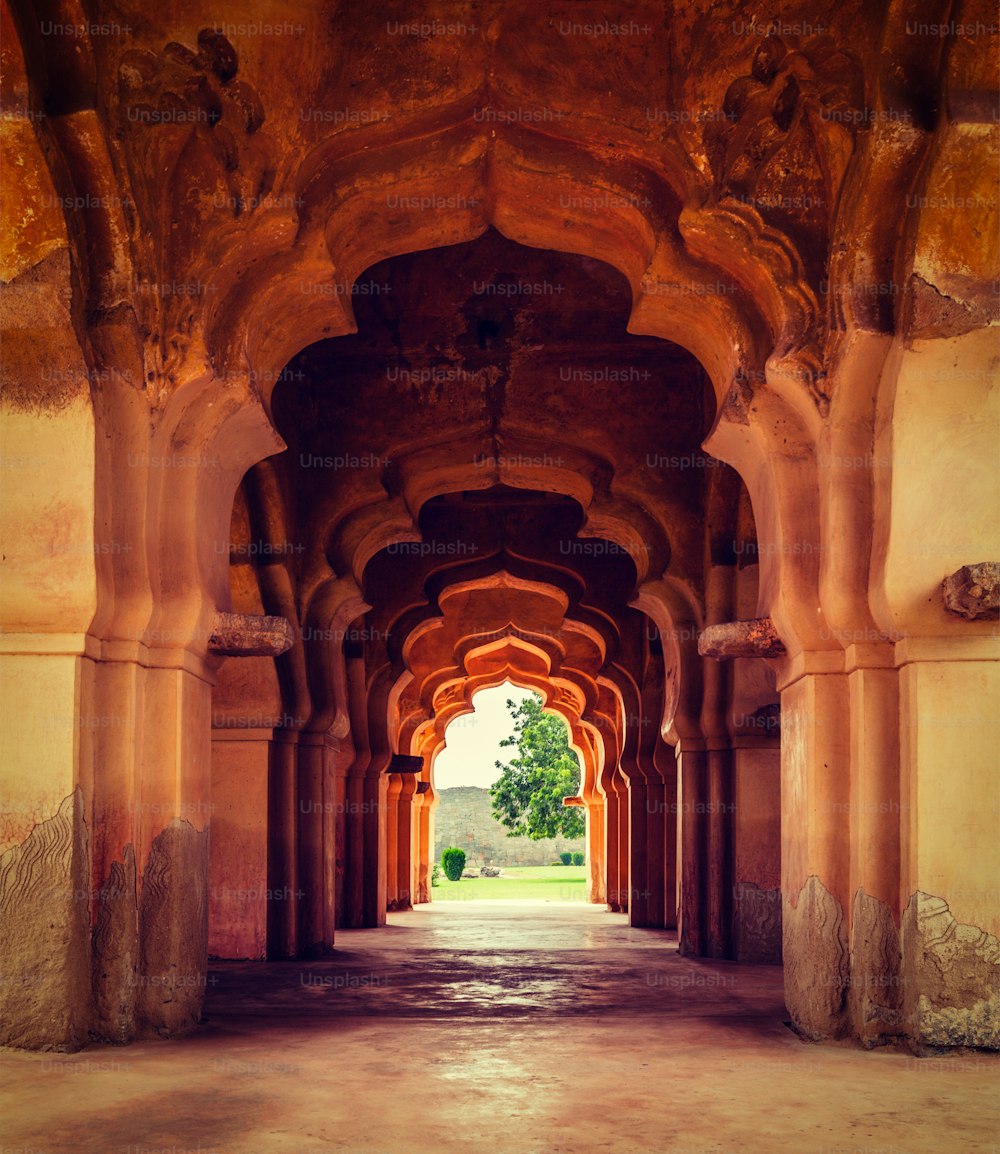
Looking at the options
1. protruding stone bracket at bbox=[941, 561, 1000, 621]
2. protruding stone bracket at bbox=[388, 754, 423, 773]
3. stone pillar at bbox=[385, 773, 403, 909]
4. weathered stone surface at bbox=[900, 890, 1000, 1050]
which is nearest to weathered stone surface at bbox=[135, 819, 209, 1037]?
weathered stone surface at bbox=[900, 890, 1000, 1050]

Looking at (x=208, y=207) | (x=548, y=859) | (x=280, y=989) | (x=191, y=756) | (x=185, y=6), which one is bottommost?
(x=548, y=859)

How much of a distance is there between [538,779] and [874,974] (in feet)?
148

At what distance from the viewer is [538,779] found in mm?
50688

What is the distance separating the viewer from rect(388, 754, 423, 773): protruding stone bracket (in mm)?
17250

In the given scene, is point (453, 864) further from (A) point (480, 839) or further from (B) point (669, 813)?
(B) point (669, 813)

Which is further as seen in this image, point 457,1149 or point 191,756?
point 191,756

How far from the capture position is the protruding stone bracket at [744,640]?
6945 mm

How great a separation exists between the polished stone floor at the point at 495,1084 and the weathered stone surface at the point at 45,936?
14 cm

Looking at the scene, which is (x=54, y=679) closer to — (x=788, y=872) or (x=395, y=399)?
(x=788, y=872)

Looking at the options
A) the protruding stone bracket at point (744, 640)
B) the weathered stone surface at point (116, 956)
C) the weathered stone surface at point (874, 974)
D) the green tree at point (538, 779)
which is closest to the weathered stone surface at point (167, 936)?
the weathered stone surface at point (116, 956)

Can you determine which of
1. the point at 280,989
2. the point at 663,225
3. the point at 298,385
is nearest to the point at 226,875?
the point at 280,989

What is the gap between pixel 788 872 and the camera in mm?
6812

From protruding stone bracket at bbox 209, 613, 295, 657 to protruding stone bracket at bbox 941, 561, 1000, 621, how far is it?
316cm

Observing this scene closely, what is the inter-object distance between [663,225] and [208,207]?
89.5 inches
